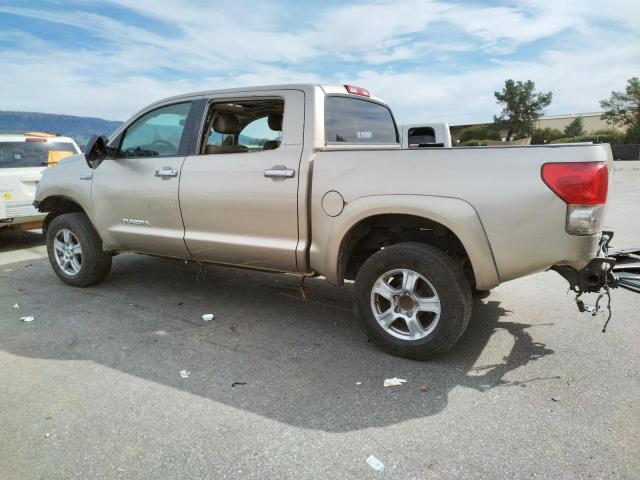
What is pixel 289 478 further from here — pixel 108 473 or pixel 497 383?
pixel 497 383

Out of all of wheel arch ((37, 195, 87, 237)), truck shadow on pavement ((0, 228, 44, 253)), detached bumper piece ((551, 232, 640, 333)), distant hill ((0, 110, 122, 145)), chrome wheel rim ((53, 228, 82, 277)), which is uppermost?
distant hill ((0, 110, 122, 145))

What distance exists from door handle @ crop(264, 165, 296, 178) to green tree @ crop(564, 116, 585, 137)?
65273 mm

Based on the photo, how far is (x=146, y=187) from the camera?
14.7 ft

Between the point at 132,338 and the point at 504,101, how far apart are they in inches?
2966

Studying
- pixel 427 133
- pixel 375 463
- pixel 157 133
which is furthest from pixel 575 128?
pixel 375 463

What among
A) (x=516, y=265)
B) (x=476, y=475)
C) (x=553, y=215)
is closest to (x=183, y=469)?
(x=476, y=475)

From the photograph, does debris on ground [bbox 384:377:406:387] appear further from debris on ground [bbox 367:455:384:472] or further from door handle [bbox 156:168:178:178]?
door handle [bbox 156:168:178:178]

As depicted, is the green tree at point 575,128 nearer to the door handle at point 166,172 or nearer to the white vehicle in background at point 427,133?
the white vehicle in background at point 427,133

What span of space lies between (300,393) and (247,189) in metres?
1.71

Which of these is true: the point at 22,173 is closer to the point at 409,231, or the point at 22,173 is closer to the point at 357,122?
the point at 357,122

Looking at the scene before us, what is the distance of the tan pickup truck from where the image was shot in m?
2.88

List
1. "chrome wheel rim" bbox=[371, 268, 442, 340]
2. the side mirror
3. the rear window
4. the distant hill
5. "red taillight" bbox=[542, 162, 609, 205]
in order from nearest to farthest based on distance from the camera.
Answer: "red taillight" bbox=[542, 162, 609, 205] → "chrome wheel rim" bbox=[371, 268, 442, 340] → the side mirror → the rear window → the distant hill

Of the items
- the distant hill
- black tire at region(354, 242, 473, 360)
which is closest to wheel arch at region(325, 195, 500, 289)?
black tire at region(354, 242, 473, 360)

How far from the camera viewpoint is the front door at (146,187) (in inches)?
172
